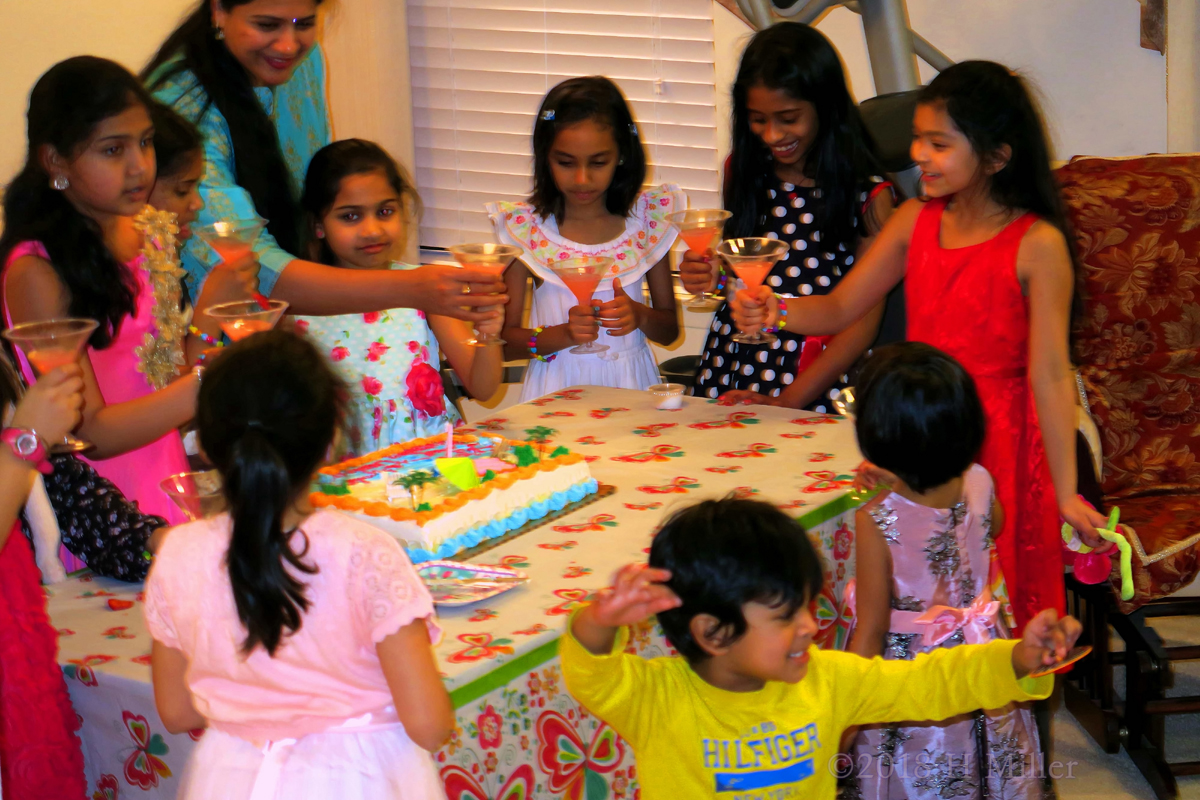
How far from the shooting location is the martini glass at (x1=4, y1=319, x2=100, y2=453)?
192 cm

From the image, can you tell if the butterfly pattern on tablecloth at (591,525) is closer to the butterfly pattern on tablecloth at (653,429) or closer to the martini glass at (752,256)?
the butterfly pattern on tablecloth at (653,429)

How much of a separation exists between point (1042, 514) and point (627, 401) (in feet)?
3.58

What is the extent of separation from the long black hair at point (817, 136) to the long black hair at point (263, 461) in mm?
2015

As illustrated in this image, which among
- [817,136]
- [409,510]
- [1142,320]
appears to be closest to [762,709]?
[409,510]

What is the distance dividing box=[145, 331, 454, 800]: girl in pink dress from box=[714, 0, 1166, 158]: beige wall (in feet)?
11.2

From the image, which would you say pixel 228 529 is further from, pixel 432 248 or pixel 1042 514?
pixel 432 248

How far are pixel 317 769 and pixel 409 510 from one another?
714 millimetres

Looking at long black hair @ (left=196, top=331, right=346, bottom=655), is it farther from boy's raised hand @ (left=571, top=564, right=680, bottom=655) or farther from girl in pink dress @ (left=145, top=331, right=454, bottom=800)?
boy's raised hand @ (left=571, top=564, right=680, bottom=655)

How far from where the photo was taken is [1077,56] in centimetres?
414

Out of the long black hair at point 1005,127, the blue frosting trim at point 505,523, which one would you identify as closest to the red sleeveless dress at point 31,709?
the blue frosting trim at point 505,523

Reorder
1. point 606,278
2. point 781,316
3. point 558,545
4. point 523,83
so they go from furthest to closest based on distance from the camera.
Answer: point 523,83 < point 606,278 < point 781,316 < point 558,545

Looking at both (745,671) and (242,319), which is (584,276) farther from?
Answer: (745,671)

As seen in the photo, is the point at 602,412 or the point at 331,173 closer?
the point at 331,173

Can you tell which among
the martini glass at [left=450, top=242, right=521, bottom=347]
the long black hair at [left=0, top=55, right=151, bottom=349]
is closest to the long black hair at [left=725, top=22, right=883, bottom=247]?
the martini glass at [left=450, top=242, right=521, bottom=347]
